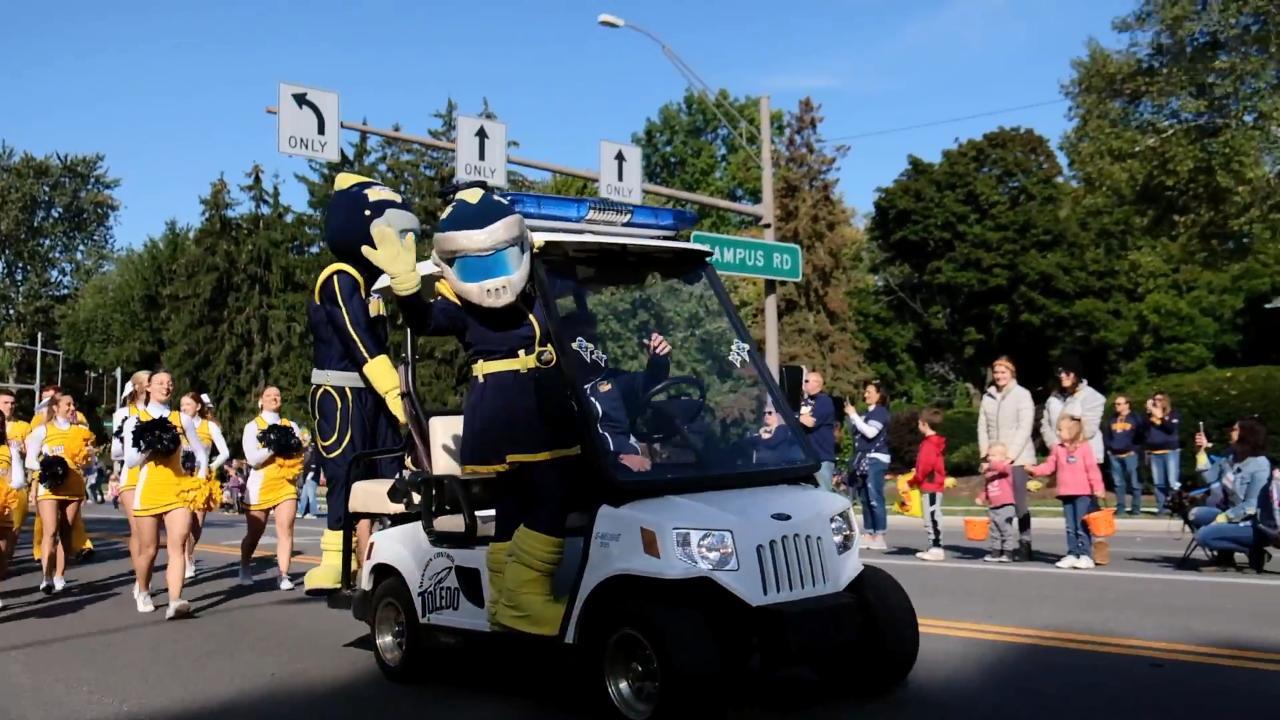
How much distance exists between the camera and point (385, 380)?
8.17 meters

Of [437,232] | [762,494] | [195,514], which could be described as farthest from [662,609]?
[195,514]

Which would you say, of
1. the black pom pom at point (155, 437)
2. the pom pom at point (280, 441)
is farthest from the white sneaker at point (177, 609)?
the pom pom at point (280, 441)

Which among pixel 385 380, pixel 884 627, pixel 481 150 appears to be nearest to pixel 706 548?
pixel 884 627

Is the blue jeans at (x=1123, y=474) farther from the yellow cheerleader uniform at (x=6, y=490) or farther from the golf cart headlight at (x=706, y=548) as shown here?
the golf cart headlight at (x=706, y=548)

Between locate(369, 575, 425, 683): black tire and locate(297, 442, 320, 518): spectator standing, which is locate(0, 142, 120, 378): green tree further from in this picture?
locate(369, 575, 425, 683): black tire

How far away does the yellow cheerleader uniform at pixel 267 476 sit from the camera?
11.5 meters

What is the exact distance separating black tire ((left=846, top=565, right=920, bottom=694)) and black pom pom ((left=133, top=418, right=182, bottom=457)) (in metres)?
5.89

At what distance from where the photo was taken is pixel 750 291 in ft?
162

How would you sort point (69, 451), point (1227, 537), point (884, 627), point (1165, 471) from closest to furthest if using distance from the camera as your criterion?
1. point (884, 627)
2. point (1227, 537)
3. point (69, 451)
4. point (1165, 471)

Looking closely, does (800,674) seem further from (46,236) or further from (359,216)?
(46,236)

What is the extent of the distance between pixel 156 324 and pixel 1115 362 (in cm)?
4689

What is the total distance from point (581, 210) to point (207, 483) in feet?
17.1

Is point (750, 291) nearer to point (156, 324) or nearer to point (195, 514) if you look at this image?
point (156, 324)

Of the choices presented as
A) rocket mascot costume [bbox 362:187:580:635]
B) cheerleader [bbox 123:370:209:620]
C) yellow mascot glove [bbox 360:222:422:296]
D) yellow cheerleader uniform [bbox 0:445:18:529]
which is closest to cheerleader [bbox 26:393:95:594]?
yellow cheerleader uniform [bbox 0:445:18:529]
